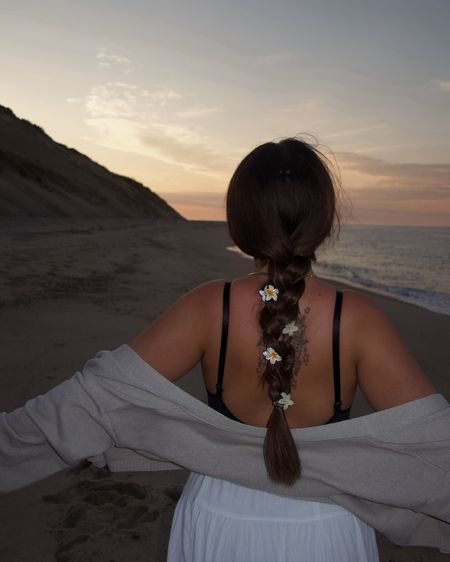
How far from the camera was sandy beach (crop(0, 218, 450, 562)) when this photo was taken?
2.79 metres

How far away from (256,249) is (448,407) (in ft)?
2.22

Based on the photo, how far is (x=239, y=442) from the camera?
1.53 meters

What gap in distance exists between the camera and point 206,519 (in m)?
1.53

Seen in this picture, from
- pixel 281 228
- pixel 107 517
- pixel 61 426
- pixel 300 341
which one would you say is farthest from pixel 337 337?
pixel 107 517

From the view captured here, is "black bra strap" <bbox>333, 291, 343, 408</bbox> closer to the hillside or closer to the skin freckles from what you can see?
the skin freckles

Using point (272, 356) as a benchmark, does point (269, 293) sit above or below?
above

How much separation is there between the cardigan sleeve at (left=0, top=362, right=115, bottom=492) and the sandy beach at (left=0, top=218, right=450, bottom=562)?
1.35 metres

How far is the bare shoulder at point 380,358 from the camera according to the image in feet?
4.47

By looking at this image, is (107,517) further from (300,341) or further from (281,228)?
(281,228)

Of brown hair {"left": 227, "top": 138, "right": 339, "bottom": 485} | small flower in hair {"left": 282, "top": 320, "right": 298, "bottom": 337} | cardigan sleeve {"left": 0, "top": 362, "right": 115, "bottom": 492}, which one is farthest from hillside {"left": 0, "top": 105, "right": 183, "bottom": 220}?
small flower in hair {"left": 282, "top": 320, "right": 298, "bottom": 337}

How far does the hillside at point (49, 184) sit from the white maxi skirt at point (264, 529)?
26.6 meters

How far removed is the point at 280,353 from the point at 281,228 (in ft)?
1.10

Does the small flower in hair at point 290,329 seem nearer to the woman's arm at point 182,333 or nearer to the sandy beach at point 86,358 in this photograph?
the woman's arm at point 182,333

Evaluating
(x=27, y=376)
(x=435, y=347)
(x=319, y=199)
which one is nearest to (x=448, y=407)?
(x=319, y=199)
